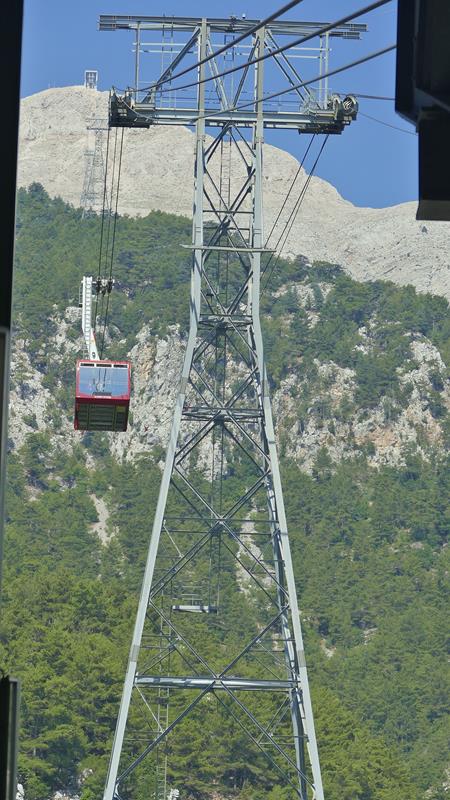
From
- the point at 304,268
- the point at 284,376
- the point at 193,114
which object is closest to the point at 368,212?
the point at 304,268

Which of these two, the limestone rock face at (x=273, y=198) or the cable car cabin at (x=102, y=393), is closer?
the cable car cabin at (x=102, y=393)

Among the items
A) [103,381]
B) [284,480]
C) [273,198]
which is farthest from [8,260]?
[273,198]

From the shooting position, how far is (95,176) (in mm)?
178000

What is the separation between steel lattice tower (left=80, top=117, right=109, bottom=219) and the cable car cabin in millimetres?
136774

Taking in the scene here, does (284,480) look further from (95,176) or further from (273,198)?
(273,198)

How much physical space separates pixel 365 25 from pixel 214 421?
607cm

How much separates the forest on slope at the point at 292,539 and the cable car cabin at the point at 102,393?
38912 millimetres

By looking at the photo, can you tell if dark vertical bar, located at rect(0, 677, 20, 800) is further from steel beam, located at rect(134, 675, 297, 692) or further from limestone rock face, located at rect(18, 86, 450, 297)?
limestone rock face, located at rect(18, 86, 450, 297)

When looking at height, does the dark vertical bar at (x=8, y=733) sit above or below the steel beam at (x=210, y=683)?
above

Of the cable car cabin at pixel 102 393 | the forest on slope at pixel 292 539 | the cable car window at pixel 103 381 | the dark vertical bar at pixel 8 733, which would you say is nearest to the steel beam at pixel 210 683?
the cable car cabin at pixel 102 393

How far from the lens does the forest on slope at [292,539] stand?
247ft

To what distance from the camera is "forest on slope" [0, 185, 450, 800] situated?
247 ft

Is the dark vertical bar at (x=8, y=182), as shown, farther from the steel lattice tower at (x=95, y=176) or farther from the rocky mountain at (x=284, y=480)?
the steel lattice tower at (x=95, y=176)

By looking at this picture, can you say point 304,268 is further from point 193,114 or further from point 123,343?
point 193,114
